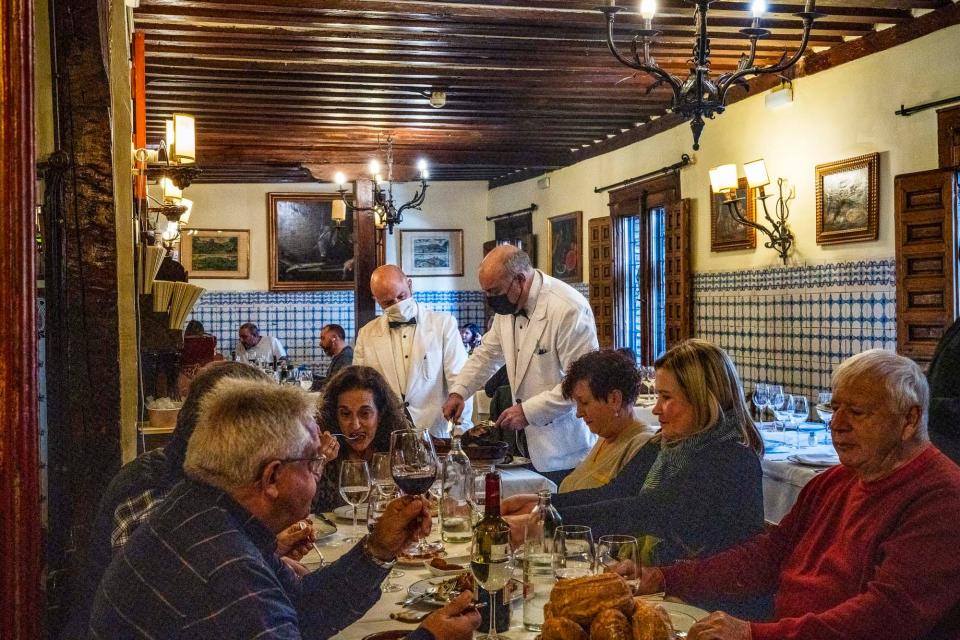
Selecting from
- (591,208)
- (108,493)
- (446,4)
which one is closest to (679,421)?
(108,493)

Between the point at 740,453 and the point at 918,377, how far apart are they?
0.61 meters

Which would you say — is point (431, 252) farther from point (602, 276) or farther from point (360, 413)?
point (360, 413)

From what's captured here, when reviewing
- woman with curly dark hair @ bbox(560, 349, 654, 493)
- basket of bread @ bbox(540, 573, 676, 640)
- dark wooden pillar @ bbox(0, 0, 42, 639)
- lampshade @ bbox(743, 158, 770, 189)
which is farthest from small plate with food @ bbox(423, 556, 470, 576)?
lampshade @ bbox(743, 158, 770, 189)

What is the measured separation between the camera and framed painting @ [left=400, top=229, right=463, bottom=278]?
47.9 ft

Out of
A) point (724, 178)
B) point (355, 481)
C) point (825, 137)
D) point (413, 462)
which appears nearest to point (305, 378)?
point (724, 178)

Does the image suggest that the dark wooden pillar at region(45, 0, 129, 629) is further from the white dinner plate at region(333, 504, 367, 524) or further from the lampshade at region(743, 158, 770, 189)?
the lampshade at region(743, 158, 770, 189)

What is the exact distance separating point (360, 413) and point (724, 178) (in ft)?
16.2

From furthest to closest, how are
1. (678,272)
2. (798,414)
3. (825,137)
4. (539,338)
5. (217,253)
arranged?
1. (217,253)
2. (678,272)
3. (825,137)
4. (798,414)
5. (539,338)

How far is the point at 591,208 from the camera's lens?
449 inches

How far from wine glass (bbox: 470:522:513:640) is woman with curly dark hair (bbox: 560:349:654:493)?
1.55m

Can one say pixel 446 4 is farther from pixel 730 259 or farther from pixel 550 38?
pixel 730 259

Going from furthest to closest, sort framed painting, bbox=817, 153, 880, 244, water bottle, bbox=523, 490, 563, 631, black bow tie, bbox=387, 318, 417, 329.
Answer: framed painting, bbox=817, 153, 880, 244 → black bow tie, bbox=387, 318, 417, 329 → water bottle, bbox=523, 490, 563, 631

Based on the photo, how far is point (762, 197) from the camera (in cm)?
778

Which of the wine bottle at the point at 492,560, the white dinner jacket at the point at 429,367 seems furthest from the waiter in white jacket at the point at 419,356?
the wine bottle at the point at 492,560
